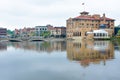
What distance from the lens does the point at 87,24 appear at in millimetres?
130250

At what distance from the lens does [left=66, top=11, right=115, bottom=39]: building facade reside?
5089 inches

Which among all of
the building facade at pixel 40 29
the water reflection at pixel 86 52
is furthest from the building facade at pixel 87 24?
the water reflection at pixel 86 52

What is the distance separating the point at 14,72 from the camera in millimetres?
27438

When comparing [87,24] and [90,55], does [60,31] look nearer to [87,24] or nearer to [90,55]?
[87,24]

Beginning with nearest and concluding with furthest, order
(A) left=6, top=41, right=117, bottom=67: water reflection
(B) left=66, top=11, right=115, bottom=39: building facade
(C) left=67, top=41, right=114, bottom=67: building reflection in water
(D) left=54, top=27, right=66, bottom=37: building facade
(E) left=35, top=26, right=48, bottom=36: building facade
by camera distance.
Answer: (C) left=67, top=41, right=114, bottom=67: building reflection in water < (A) left=6, top=41, right=117, bottom=67: water reflection < (B) left=66, top=11, right=115, bottom=39: building facade < (D) left=54, top=27, right=66, bottom=37: building facade < (E) left=35, top=26, right=48, bottom=36: building facade

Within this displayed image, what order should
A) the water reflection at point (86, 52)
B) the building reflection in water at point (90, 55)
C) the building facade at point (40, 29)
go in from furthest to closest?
the building facade at point (40, 29), the water reflection at point (86, 52), the building reflection in water at point (90, 55)

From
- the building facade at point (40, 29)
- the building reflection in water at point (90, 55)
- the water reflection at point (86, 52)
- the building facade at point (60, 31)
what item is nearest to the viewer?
the building reflection in water at point (90, 55)

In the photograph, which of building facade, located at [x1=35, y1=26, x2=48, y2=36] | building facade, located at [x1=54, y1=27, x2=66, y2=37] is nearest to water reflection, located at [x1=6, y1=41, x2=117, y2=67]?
building facade, located at [x1=54, y1=27, x2=66, y2=37]

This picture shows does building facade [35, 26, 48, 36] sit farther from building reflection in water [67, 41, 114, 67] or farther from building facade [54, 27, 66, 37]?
building reflection in water [67, 41, 114, 67]

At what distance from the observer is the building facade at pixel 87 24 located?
129250mm

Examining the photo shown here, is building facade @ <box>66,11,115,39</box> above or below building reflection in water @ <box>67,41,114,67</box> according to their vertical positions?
above

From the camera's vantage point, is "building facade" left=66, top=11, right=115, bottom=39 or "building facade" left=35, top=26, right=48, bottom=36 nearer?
"building facade" left=66, top=11, right=115, bottom=39

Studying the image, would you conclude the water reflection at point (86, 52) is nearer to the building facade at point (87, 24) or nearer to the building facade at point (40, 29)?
the building facade at point (87, 24)

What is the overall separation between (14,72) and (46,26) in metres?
160
